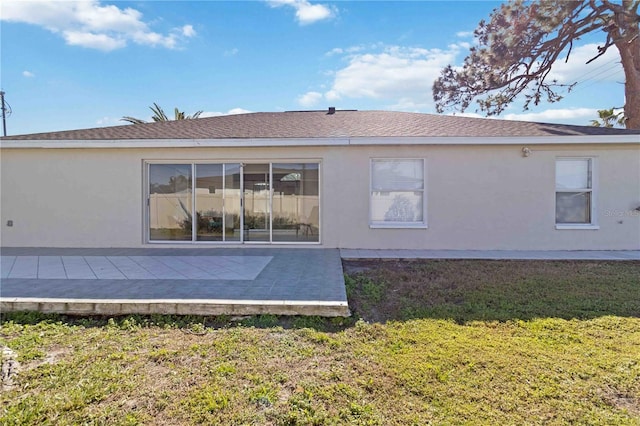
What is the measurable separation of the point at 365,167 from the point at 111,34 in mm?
10454

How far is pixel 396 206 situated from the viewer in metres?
9.05

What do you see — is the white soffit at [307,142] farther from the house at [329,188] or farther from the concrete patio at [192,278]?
the concrete patio at [192,278]

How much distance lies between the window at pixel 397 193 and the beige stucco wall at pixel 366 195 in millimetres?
210

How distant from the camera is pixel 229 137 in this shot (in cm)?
875

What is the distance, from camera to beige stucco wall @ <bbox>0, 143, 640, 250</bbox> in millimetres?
8711

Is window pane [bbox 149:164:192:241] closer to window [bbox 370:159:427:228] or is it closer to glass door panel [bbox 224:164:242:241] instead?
glass door panel [bbox 224:164:242:241]

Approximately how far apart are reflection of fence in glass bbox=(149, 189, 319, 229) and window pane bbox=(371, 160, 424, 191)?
182 cm

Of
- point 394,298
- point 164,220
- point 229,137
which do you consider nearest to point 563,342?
point 394,298

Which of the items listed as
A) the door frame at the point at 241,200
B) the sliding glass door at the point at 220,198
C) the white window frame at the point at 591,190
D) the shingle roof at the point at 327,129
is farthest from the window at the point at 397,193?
the sliding glass door at the point at 220,198

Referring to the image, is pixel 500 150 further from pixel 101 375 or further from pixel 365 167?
pixel 101 375

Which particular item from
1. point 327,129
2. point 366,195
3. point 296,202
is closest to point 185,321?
point 296,202

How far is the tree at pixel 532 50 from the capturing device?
1154cm

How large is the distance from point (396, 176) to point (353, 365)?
659 centimetres

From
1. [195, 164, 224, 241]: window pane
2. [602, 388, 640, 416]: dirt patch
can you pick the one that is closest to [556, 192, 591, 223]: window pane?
[602, 388, 640, 416]: dirt patch
